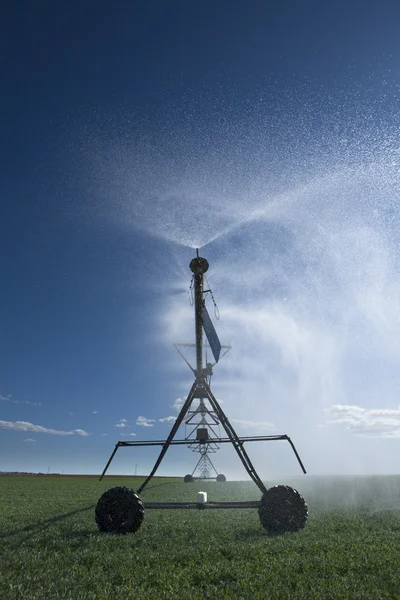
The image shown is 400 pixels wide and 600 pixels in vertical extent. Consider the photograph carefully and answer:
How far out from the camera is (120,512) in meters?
13.1

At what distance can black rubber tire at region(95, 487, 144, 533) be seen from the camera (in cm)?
1297

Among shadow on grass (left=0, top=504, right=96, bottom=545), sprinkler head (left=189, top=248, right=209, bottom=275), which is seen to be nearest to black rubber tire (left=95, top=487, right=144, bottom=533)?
shadow on grass (left=0, top=504, right=96, bottom=545)

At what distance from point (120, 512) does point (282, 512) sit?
5.41 m

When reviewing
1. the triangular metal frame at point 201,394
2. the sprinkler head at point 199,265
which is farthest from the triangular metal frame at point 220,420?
the sprinkler head at point 199,265

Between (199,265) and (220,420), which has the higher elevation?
(199,265)

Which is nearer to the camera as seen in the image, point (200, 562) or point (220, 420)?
point (200, 562)

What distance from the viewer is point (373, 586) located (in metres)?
7.89

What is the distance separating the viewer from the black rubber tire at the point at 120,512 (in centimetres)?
1297

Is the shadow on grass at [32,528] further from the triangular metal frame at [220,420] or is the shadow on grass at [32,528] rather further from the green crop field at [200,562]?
the triangular metal frame at [220,420]

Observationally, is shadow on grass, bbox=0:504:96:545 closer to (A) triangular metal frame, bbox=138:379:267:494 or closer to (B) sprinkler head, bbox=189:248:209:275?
(A) triangular metal frame, bbox=138:379:267:494

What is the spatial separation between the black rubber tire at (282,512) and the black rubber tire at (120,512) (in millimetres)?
4132

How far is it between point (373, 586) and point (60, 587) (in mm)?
6232

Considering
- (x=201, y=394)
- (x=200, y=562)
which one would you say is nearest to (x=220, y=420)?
(x=201, y=394)

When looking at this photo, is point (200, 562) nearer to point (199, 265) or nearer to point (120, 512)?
point (120, 512)
